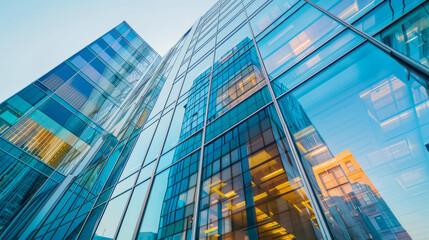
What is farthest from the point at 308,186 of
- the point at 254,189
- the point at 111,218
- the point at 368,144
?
the point at 111,218

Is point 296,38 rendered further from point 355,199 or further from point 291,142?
point 355,199

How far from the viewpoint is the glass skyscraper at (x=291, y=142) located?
2494 mm

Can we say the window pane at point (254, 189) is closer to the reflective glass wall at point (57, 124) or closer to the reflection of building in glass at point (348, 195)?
the reflection of building in glass at point (348, 195)

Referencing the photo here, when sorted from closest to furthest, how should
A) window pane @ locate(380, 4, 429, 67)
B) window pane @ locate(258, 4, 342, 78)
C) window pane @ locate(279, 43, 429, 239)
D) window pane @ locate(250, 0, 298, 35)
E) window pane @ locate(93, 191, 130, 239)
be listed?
window pane @ locate(279, 43, 429, 239), window pane @ locate(380, 4, 429, 67), window pane @ locate(258, 4, 342, 78), window pane @ locate(93, 191, 130, 239), window pane @ locate(250, 0, 298, 35)

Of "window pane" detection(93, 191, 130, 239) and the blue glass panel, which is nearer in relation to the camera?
"window pane" detection(93, 191, 130, 239)

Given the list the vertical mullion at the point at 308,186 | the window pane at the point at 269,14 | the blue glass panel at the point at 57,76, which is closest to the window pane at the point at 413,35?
the vertical mullion at the point at 308,186

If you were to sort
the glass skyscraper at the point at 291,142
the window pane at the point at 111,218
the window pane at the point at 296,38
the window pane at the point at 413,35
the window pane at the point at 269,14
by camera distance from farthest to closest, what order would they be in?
the window pane at the point at 269,14 → the window pane at the point at 111,218 → the window pane at the point at 296,38 → the window pane at the point at 413,35 → the glass skyscraper at the point at 291,142

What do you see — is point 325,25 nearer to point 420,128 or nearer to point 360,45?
point 360,45

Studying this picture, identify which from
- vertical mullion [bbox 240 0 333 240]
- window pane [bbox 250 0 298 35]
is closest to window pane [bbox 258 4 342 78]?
window pane [bbox 250 0 298 35]

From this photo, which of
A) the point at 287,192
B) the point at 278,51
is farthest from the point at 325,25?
the point at 287,192

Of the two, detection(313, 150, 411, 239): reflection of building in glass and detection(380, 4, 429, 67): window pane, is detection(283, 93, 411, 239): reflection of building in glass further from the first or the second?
detection(380, 4, 429, 67): window pane

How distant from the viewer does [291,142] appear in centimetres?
326

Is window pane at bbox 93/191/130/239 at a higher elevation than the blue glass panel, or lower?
lower

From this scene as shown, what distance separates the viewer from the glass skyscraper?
249 centimetres
